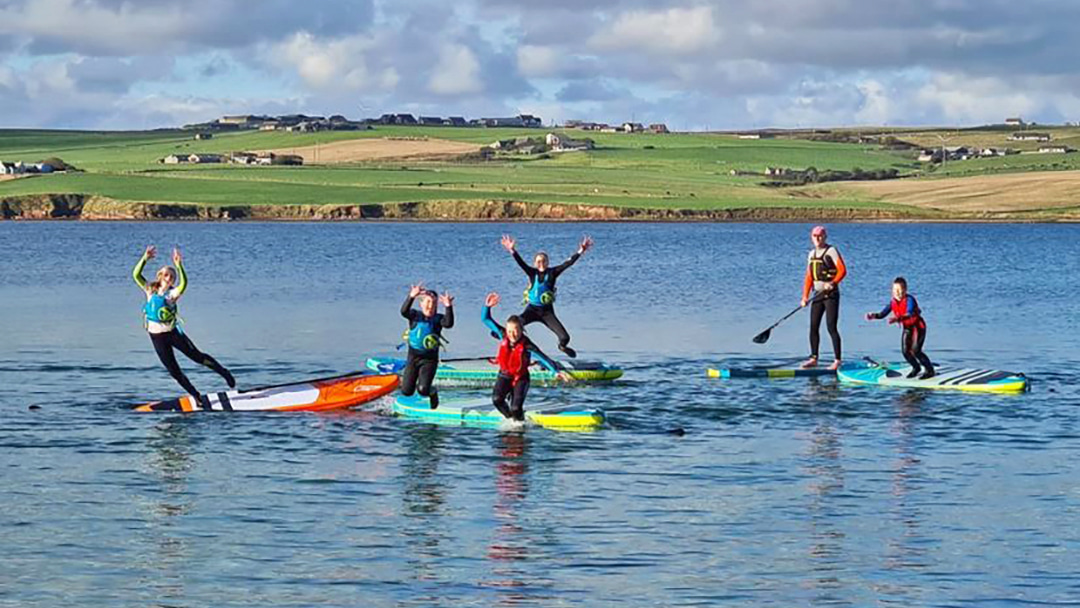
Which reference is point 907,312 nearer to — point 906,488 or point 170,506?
point 906,488

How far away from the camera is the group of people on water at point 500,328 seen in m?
27.1

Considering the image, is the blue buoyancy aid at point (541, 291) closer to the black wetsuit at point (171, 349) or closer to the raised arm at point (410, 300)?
the raised arm at point (410, 300)

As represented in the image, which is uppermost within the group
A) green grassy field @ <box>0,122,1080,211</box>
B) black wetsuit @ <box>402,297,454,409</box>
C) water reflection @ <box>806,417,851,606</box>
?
green grassy field @ <box>0,122,1080,211</box>

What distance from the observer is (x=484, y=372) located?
32625 mm

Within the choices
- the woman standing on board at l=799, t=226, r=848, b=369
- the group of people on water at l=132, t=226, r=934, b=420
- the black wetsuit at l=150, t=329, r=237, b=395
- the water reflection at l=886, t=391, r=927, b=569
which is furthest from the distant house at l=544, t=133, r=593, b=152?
the black wetsuit at l=150, t=329, r=237, b=395

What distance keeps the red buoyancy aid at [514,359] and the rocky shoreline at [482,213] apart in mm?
109726

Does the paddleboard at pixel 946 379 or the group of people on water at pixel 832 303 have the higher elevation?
the group of people on water at pixel 832 303

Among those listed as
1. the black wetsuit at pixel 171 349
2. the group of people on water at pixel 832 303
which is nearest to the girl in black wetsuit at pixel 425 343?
the black wetsuit at pixel 171 349

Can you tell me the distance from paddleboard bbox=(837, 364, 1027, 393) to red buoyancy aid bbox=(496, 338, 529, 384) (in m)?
8.50

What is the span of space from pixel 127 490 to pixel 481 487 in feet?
14.9

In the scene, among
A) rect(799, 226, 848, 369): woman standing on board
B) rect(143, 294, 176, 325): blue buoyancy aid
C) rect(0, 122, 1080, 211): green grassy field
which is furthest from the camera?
rect(0, 122, 1080, 211): green grassy field

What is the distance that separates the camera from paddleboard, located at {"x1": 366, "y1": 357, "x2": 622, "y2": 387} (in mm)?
32562

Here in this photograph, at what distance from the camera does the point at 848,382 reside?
109ft

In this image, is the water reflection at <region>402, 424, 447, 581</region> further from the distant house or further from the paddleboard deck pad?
the distant house
